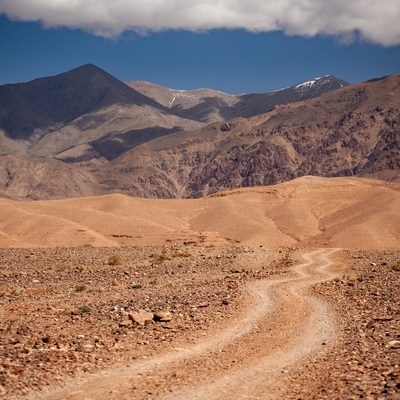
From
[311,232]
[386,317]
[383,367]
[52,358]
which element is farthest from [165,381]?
[311,232]

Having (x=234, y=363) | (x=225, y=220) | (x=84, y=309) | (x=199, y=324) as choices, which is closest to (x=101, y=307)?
(x=84, y=309)

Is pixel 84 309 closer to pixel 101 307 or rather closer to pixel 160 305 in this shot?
pixel 101 307

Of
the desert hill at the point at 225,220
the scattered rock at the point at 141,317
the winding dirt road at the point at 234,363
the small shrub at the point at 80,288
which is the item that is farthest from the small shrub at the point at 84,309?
the desert hill at the point at 225,220

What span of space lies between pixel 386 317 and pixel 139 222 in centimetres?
6072

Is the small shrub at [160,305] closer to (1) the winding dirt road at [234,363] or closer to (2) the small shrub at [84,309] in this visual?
(2) the small shrub at [84,309]

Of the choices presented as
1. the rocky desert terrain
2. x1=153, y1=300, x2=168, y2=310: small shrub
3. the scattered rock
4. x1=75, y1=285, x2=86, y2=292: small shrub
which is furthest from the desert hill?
the scattered rock

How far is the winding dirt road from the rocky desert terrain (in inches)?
1.5

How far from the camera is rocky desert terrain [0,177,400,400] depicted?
432 inches

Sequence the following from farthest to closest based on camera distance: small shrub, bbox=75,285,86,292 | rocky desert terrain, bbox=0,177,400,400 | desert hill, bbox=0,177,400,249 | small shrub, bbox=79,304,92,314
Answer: desert hill, bbox=0,177,400,249 → small shrub, bbox=75,285,86,292 → small shrub, bbox=79,304,92,314 → rocky desert terrain, bbox=0,177,400,400

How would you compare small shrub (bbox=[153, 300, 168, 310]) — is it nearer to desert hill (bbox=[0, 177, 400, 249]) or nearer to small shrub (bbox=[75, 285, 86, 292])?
small shrub (bbox=[75, 285, 86, 292])

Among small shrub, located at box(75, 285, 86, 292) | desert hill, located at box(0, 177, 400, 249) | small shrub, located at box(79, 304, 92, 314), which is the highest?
small shrub, located at box(79, 304, 92, 314)

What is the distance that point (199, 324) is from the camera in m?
16.2

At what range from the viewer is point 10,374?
11.1 m

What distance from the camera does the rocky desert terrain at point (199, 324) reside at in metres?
11.0
